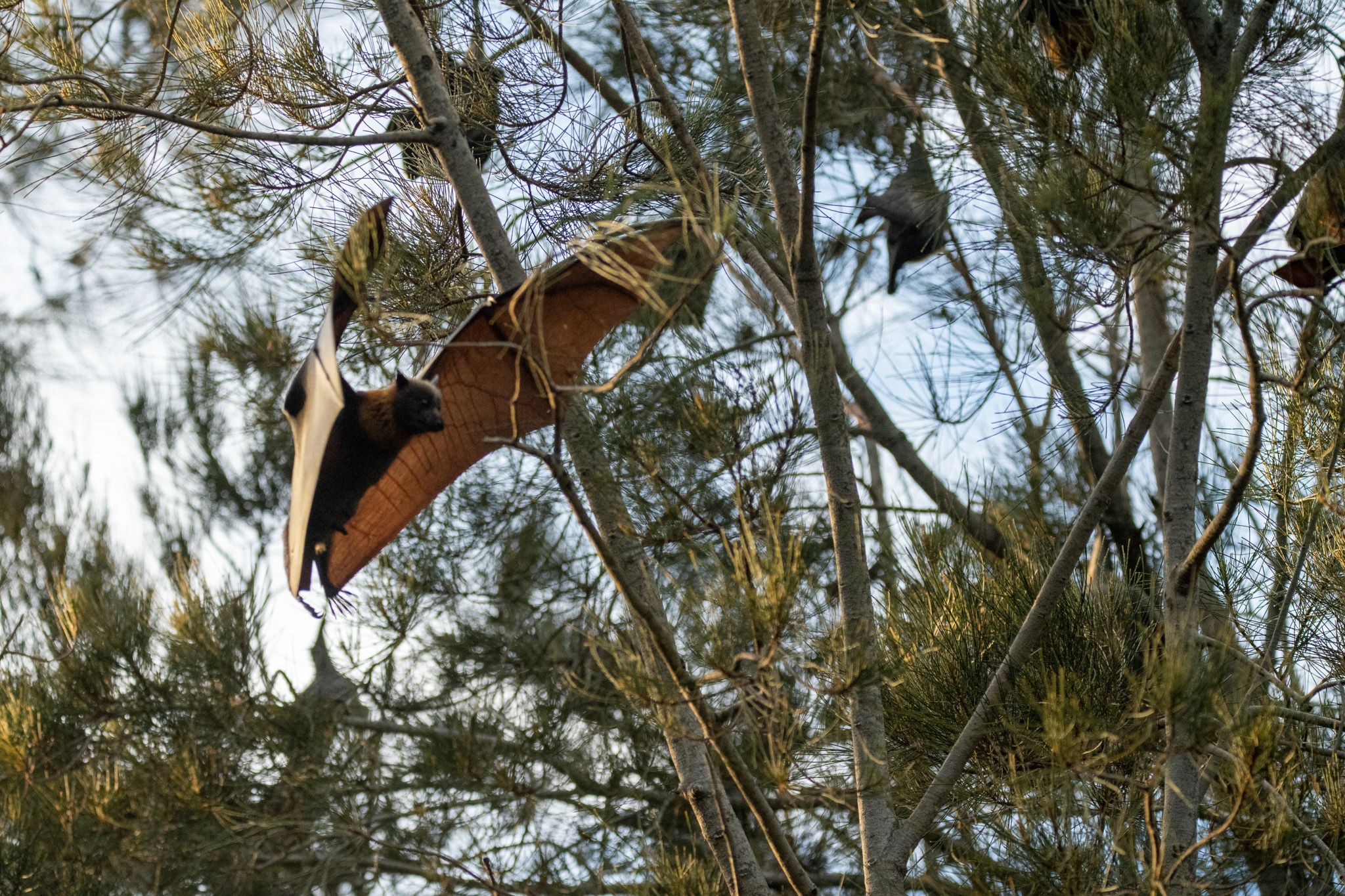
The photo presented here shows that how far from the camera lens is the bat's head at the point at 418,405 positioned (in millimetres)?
1385

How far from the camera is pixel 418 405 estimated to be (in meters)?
1.38

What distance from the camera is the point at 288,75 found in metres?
1.86

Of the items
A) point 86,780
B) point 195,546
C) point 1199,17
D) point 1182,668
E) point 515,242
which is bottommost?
point 1182,668

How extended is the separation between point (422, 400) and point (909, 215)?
1.53m

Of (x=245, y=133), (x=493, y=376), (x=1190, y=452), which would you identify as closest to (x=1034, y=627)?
(x=1190, y=452)

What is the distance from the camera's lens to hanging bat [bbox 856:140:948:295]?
2.56 m

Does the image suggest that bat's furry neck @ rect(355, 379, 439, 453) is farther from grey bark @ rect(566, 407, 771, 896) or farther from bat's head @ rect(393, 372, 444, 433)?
grey bark @ rect(566, 407, 771, 896)

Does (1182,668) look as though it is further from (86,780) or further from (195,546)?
(195,546)

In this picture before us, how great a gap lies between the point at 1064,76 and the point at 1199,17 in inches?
7.7

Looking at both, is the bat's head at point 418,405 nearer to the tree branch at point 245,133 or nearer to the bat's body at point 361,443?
the bat's body at point 361,443

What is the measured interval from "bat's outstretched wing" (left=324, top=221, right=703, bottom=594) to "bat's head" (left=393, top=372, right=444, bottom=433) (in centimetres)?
6

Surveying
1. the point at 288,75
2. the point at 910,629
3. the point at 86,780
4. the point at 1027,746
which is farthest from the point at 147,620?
the point at 1027,746

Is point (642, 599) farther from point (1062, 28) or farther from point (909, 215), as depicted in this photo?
point (909, 215)

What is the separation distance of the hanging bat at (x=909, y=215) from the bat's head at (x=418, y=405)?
1.41 meters
